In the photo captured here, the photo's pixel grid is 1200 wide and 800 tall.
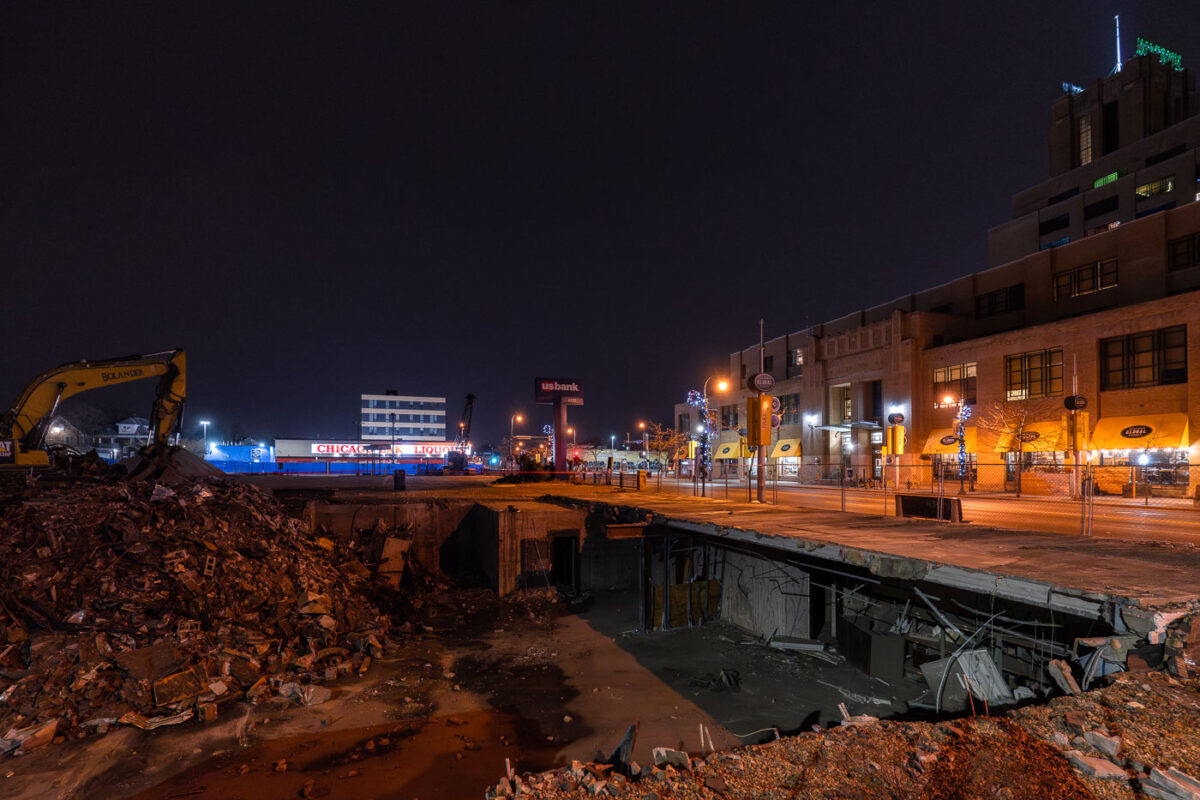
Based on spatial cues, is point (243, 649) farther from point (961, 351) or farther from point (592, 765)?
point (961, 351)

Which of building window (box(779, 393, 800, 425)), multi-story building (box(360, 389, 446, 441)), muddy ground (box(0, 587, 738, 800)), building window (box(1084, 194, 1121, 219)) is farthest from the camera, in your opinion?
multi-story building (box(360, 389, 446, 441))

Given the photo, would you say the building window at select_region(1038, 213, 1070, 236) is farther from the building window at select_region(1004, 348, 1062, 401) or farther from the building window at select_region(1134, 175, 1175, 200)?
the building window at select_region(1004, 348, 1062, 401)

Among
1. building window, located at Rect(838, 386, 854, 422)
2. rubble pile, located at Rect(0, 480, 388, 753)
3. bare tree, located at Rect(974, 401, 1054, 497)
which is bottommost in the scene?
rubble pile, located at Rect(0, 480, 388, 753)

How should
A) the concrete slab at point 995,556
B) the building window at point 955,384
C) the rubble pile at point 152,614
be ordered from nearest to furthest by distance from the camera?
the concrete slab at point 995,556 → the rubble pile at point 152,614 → the building window at point 955,384

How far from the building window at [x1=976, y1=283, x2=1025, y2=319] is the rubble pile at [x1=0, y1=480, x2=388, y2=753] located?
4249 cm

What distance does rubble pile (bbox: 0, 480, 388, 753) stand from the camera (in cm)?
973

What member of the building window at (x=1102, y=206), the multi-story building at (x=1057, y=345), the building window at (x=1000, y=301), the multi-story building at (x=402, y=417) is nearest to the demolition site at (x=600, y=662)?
the multi-story building at (x=1057, y=345)

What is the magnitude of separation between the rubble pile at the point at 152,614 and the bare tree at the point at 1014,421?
33387 millimetres

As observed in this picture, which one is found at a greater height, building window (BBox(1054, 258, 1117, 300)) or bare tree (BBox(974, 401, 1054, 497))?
building window (BBox(1054, 258, 1117, 300))

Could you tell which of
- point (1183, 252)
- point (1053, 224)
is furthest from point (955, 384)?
point (1053, 224)

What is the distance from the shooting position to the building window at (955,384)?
35.9 meters

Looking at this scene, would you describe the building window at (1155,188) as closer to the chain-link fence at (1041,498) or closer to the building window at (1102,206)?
the building window at (1102,206)

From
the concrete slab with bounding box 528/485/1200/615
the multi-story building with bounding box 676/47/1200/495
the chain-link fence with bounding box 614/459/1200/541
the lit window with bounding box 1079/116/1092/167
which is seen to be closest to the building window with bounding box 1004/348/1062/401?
the multi-story building with bounding box 676/47/1200/495

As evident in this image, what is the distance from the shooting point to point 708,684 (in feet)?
39.2
